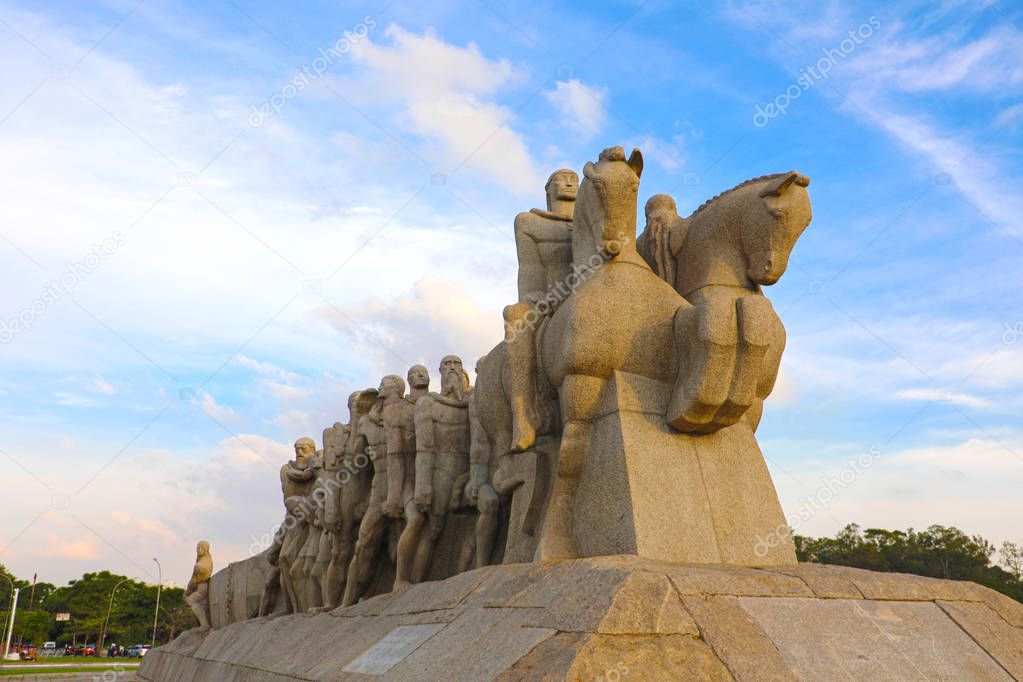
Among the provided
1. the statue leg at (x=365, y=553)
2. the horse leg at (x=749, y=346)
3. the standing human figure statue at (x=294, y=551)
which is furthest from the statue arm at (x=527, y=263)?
the standing human figure statue at (x=294, y=551)

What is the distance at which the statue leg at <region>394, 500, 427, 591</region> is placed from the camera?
33.8ft

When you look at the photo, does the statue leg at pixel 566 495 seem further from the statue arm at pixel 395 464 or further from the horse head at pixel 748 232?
the statue arm at pixel 395 464

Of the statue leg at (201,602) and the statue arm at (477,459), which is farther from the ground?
the statue leg at (201,602)

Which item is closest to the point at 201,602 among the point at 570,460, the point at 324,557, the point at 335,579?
the point at 324,557

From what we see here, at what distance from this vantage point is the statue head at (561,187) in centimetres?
932

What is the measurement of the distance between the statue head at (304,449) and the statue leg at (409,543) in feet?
19.2

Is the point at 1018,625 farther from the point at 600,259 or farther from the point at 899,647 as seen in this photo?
the point at 600,259

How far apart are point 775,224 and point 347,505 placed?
7678 millimetres

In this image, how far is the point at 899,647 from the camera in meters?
4.79

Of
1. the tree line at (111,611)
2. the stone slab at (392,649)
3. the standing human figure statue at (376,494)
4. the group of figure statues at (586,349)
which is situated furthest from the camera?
the tree line at (111,611)

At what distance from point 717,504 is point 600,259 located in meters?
2.24

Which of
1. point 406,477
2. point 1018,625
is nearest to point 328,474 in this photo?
point 406,477

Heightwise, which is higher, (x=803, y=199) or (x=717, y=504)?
(x=803, y=199)

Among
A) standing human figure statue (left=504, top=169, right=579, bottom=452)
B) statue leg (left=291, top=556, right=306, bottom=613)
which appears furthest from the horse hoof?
statue leg (left=291, top=556, right=306, bottom=613)
